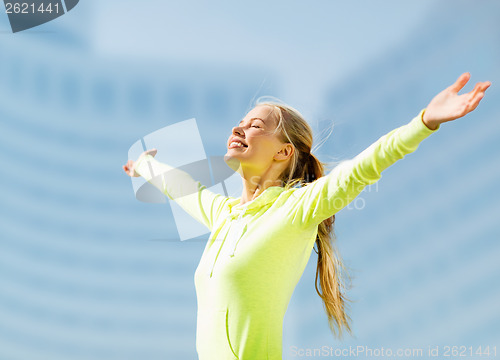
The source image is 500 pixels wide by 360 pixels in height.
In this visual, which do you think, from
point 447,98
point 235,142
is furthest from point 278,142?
point 447,98

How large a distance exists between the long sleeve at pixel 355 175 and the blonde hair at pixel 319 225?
278 mm

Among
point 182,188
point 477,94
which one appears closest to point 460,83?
point 477,94

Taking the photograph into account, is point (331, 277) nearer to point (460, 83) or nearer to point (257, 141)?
point (257, 141)

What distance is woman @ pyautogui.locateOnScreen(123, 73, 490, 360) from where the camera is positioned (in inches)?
43.8

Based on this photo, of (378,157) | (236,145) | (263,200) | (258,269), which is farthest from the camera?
(236,145)

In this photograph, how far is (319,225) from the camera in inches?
64.6

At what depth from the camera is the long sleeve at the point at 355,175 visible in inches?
41.0

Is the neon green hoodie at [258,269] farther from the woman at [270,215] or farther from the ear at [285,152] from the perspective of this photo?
the ear at [285,152]

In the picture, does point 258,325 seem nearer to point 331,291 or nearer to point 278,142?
point 331,291

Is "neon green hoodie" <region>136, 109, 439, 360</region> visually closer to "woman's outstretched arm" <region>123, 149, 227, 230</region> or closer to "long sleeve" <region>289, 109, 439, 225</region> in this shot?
"long sleeve" <region>289, 109, 439, 225</region>

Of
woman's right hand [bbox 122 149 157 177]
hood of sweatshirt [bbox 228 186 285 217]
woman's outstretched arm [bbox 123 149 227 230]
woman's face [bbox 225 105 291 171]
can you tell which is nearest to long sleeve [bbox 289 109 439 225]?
hood of sweatshirt [bbox 228 186 285 217]

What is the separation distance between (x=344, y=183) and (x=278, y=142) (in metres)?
0.48

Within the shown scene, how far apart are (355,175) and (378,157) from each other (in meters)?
0.07

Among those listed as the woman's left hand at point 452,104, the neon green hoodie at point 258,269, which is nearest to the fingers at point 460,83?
the woman's left hand at point 452,104
